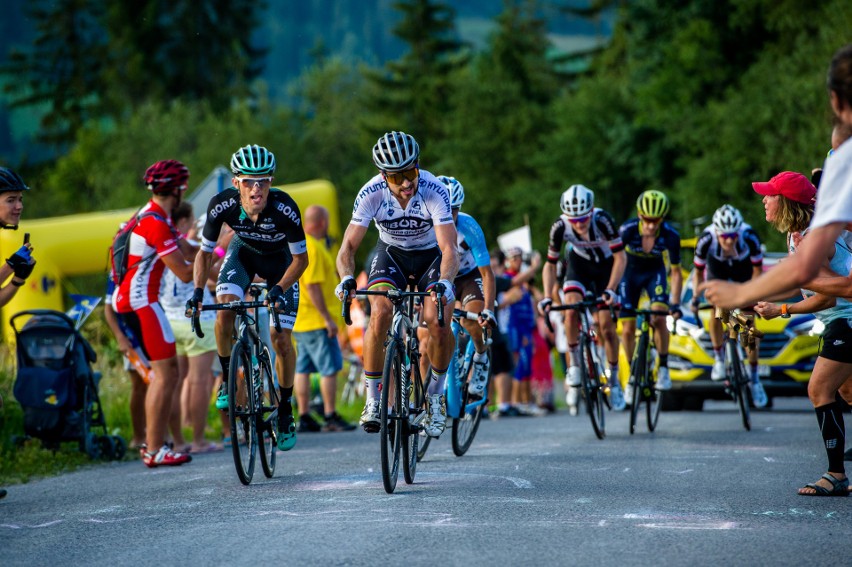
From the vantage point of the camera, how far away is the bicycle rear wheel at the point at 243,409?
→ 955 centimetres

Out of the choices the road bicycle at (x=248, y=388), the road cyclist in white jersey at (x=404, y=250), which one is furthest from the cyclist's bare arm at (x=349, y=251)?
the road bicycle at (x=248, y=388)

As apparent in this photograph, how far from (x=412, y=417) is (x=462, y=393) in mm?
2371

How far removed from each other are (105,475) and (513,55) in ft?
222

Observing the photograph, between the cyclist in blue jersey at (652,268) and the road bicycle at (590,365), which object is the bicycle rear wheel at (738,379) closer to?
the cyclist in blue jersey at (652,268)

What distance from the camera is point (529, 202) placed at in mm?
70125

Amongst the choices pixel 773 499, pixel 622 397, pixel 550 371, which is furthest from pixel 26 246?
pixel 550 371

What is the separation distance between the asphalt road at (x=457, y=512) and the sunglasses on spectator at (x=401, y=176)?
6.94ft

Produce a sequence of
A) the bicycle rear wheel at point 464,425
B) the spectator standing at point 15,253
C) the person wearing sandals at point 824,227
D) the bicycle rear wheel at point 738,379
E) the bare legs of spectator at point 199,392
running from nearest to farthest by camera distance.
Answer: the person wearing sandals at point 824,227
the spectator standing at point 15,253
the bicycle rear wheel at point 464,425
the bare legs of spectator at point 199,392
the bicycle rear wheel at point 738,379

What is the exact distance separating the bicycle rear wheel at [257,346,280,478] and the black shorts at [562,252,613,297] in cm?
485

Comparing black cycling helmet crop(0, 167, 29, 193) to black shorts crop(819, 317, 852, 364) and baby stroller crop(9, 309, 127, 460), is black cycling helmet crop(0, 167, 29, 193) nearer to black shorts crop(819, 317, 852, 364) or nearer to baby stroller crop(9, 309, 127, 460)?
baby stroller crop(9, 309, 127, 460)

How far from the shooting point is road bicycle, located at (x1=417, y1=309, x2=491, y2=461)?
453 inches

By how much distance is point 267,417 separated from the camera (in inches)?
409

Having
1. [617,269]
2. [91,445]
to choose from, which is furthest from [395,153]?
[617,269]

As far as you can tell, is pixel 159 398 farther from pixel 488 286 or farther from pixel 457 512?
pixel 457 512
